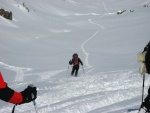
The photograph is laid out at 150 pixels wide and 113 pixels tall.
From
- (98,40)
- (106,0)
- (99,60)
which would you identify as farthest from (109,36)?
(106,0)

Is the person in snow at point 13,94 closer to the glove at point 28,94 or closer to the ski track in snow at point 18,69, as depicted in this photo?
the glove at point 28,94

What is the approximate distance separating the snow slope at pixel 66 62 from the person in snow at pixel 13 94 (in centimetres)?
265

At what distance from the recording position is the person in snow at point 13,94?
331 cm

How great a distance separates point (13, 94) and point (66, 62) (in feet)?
54.8

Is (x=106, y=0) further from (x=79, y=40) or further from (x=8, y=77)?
(x=8, y=77)

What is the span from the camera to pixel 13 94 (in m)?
3.41

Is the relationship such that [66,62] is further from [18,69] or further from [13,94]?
[13,94]

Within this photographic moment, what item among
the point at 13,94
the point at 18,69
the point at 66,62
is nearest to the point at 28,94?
the point at 13,94

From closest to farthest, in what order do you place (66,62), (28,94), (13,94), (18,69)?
1. (13,94)
2. (28,94)
3. (18,69)
4. (66,62)

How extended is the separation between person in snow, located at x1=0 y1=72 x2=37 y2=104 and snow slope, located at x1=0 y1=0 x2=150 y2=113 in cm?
265

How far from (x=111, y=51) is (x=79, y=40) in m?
7.62

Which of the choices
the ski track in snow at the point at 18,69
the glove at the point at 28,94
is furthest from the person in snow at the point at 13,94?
the ski track in snow at the point at 18,69

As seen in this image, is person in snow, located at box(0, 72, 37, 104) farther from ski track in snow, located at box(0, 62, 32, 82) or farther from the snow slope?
ski track in snow, located at box(0, 62, 32, 82)

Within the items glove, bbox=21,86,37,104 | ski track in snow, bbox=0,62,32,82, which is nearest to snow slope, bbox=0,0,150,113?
ski track in snow, bbox=0,62,32,82
